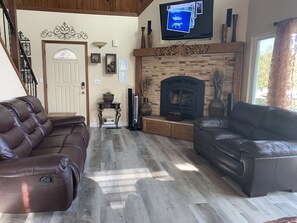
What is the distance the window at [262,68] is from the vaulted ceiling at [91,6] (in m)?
2.75

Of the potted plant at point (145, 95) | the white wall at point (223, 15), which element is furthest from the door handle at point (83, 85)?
the white wall at point (223, 15)

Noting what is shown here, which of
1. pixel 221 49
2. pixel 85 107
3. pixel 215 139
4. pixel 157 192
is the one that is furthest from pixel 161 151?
pixel 85 107

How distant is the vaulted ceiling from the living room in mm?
110

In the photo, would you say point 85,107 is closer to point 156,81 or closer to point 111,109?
point 111,109

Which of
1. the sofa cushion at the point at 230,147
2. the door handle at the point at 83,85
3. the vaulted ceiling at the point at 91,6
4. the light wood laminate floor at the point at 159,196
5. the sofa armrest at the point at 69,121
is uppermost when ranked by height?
the vaulted ceiling at the point at 91,6

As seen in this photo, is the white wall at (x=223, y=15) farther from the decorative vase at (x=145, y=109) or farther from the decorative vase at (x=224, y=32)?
the decorative vase at (x=145, y=109)

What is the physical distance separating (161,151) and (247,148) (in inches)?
71.8

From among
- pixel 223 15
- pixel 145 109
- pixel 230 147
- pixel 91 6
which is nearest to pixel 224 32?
pixel 223 15

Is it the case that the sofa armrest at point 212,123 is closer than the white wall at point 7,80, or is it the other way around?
the white wall at point 7,80

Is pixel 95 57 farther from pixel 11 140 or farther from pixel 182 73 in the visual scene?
pixel 11 140

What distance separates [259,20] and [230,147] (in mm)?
2529

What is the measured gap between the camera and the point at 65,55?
221 inches

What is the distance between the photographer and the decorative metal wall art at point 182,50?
467 centimetres

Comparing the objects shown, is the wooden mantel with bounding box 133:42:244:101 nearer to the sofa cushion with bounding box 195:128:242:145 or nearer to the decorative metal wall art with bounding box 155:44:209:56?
the decorative metal wall art with bounding box 155:44:209:56
